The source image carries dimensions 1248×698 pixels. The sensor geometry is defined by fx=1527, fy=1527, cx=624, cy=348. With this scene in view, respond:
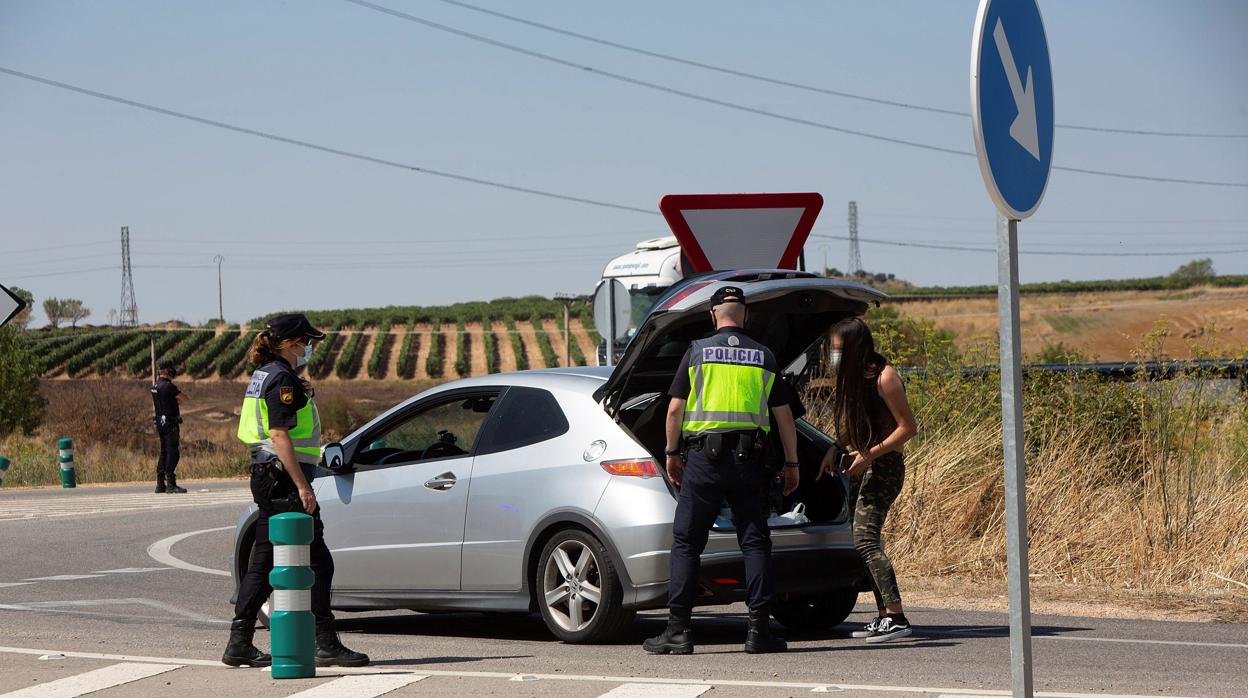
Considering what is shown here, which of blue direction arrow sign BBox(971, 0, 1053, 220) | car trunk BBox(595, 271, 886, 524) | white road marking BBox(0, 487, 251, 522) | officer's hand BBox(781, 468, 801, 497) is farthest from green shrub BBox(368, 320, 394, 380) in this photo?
blue direction arrow sign BBox(971, 0, 1053, 220)

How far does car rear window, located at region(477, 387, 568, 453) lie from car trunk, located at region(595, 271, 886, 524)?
0.35 metres

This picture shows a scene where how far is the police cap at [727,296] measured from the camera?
26.5 feet

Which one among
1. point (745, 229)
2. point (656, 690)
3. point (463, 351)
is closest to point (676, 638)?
point (656, 690)

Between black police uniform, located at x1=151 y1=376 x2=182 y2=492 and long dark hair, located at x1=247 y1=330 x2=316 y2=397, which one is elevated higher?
long dark hair, located at x1=247 y1=330 x2=316 y2=397

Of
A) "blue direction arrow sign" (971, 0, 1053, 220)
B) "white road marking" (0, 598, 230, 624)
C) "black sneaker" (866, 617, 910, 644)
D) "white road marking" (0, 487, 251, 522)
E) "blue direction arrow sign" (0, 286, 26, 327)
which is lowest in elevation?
"white road marking" (0, 487, 251, 522)

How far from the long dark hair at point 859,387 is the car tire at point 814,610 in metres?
1.09

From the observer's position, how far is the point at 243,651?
7812 mm

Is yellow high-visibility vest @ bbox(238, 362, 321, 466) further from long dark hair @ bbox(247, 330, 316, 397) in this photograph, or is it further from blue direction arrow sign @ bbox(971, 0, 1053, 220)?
blue direction arrow sign @ bbox(971, 0, 1053, 220)

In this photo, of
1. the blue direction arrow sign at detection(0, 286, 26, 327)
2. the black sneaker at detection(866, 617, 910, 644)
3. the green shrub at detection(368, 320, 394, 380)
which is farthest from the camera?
the green shrub at detection(368, 320, 394, 380)

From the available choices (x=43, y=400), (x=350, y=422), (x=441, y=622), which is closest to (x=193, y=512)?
(x=441, y=622)

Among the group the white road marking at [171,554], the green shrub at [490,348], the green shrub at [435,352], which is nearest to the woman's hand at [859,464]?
the white road marking at [171,554]

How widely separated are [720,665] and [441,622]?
3102 mm

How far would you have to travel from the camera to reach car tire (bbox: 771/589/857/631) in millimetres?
9258

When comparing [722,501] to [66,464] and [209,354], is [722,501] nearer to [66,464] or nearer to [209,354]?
[66,464]
